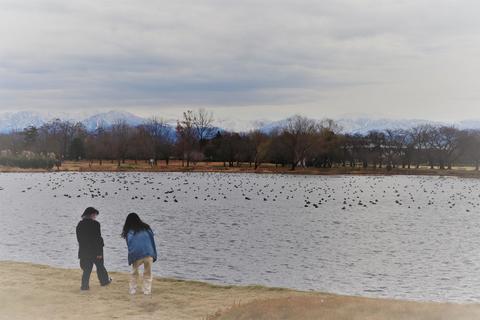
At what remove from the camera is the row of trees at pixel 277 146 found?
126 meters

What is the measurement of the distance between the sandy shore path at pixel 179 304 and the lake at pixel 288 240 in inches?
125

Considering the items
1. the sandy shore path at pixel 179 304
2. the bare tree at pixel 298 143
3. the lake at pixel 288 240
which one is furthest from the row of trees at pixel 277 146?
the sandy shore path at pixel 179 304

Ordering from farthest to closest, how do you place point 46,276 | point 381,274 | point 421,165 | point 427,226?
1. point 421,165
2. point 427,226
3. point 381,274
4. point 46,276

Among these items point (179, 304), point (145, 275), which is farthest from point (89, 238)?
point (179, 304)

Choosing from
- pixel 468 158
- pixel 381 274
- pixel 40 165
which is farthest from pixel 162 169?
pixel 381 274

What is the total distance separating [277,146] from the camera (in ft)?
408

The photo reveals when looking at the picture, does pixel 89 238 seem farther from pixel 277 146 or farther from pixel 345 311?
pixel 277 146

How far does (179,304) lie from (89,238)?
297cm

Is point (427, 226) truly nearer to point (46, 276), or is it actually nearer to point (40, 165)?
point (46, 276)

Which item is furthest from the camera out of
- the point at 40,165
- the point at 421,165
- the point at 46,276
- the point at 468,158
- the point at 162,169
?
the point at 421,165

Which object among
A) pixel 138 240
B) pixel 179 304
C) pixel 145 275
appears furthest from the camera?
pixel 145 275

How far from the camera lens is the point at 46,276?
56.8 ft

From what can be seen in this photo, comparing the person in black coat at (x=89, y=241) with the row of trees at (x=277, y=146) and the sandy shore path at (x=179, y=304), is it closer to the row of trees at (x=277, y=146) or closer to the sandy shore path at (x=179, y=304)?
the sandy shore path at (x=179, y=304)

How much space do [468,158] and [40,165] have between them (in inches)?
3844
